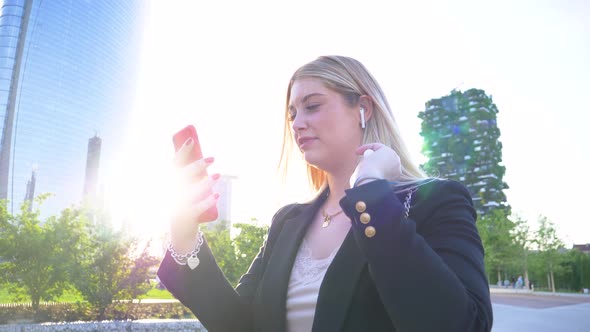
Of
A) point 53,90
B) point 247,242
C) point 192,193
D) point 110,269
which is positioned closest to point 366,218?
point 192,193

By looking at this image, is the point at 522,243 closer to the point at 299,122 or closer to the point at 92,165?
the point at 299,122

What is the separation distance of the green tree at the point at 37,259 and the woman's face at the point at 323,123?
1359cm

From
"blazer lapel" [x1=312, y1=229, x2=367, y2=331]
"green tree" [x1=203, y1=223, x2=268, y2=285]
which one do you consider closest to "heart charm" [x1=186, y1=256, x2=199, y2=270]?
"blazer lapel" [x1=312, y1=229, x2=367, y2=331]

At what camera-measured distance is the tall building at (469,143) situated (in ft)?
203

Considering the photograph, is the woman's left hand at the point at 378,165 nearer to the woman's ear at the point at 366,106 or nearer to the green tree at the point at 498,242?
the woman's ear at the point at 366,106

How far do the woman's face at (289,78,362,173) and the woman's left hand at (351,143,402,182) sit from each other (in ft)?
1.28

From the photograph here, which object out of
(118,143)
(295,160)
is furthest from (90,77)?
(295,160)

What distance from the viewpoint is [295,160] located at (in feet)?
7.76

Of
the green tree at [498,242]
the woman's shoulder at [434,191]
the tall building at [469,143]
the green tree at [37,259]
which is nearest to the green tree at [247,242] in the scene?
Result: the green tree at [37,259]

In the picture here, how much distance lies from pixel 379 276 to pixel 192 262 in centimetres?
81

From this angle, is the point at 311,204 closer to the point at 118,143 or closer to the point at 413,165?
the point at 413,165

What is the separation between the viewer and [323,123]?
175 centimetres

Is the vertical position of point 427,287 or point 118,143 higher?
point 118,143

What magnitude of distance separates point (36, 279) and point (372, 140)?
48.7ft
